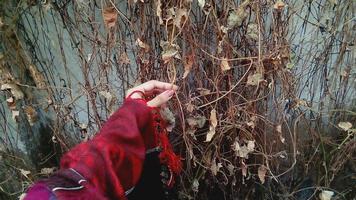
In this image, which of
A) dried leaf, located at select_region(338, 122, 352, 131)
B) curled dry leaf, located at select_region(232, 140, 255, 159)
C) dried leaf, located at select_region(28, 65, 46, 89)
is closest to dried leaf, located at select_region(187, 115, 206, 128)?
curled dry leaf, located at select_region(232, 140, 255, 159)

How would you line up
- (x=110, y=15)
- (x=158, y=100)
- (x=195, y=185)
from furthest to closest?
(x=195, y=185) < (x=110, y=15) < (x=158, y=100)

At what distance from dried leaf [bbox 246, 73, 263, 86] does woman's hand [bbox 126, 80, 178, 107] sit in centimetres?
38

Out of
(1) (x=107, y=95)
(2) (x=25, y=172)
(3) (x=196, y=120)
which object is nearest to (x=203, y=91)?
(3) (x=196, y=120)

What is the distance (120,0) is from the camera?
1798 millimetres

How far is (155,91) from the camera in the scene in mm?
1470

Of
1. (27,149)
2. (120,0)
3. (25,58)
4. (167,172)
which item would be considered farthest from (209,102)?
(27,149)

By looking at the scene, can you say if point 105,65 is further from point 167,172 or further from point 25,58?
point 167,172

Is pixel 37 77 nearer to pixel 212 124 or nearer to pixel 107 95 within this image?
pixel 107 95

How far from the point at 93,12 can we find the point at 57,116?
1.98 feet

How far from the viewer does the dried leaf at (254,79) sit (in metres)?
1.66

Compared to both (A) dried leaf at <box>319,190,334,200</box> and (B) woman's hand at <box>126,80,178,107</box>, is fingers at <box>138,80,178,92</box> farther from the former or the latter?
(A) dried leaf at <box>319,190,334,200</box>

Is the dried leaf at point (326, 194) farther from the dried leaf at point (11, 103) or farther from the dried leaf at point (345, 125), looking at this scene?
the dried leaf at point (11, 103)

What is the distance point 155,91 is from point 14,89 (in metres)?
0.88

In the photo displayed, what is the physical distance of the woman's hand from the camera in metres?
1.41
